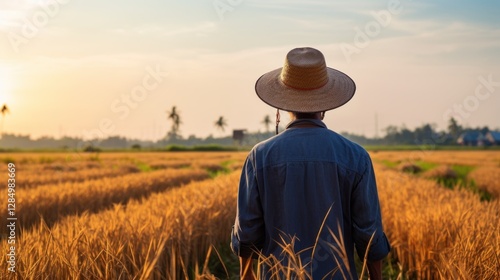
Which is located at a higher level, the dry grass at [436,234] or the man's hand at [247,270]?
the man's hand at [247,270]

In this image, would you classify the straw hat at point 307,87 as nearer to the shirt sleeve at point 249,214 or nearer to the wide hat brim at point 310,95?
the wide hat brim at point 310,95

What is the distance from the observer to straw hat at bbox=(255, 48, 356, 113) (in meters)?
2.44

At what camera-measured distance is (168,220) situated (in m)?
4.88

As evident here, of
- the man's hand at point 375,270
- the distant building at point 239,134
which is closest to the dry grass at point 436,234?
the man's hand at point 375,270

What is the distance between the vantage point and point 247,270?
98.7 inches

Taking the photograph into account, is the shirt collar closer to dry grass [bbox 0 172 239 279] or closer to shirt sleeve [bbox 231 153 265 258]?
shirt sleeve [bbox 231 153 265 258]

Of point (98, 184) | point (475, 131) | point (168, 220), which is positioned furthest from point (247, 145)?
point (168, 220)

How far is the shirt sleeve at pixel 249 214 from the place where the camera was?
2.40 meters

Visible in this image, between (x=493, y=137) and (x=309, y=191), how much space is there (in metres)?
104

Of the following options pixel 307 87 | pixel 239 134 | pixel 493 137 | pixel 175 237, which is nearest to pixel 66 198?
pixel 175 237

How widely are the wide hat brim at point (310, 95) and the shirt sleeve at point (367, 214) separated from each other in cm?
34

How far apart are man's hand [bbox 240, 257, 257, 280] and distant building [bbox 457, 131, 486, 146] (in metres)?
104

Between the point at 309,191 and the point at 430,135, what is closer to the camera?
the point at 309,191

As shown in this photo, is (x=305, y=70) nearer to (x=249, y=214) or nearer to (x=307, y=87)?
(x=307, y=87)
